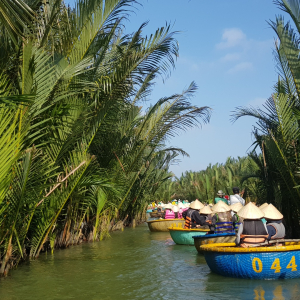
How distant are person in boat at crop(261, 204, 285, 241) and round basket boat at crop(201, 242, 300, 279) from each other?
0.88 metres

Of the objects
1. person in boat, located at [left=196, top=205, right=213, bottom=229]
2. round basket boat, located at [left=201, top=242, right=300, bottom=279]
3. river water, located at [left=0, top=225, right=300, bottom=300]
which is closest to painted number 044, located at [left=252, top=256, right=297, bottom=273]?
round basket boat, located at [left=201, top=242, right=300, bottom=279]

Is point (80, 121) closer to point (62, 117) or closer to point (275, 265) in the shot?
point (62, 117)

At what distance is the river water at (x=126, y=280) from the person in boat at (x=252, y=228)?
834mm

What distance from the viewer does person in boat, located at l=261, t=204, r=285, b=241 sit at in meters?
9.77

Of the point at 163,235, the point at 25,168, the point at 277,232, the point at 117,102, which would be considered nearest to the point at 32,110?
the point at 25,168

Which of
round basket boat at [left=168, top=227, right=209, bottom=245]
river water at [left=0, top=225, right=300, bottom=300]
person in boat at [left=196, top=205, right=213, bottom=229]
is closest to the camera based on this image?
river water at [left=0, top=225, right=300, bottom=300]

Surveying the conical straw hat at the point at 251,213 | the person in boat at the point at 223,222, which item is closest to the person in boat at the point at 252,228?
the conical straw hat at the point at 251,213

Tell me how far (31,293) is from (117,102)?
6.56m

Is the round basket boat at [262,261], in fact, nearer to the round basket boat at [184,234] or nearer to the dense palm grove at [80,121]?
the dense palm grove at [80,121]

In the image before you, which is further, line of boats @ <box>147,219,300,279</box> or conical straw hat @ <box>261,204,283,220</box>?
conical straw hat @ <box>261,204,283,220</box>

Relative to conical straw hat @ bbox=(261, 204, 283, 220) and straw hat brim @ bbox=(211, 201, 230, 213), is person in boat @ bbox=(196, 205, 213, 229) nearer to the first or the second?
straw hat brim @ bbox=(211, 201, 230, 213)

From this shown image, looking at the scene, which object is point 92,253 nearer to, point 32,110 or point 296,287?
point 32,110

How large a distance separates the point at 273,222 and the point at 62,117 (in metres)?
5.96

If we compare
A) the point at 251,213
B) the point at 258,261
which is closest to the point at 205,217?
the point at 251,213
